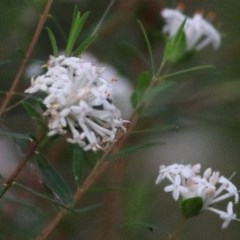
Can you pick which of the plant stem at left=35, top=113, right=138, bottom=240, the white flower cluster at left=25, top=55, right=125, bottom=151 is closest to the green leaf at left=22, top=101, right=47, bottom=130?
the white flower cluster at left=25, top=55, right=125, bottom=151

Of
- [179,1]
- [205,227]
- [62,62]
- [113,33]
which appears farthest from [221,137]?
[62,62]

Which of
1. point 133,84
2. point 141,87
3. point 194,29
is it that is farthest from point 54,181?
point 133,84

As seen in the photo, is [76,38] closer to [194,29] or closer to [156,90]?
[156,90]

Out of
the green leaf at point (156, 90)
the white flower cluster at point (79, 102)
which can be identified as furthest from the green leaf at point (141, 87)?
the white flower cluster at point (79, 102)

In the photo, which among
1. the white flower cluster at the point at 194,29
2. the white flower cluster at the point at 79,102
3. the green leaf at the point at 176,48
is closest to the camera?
the white flower cluster at the point at 79,102

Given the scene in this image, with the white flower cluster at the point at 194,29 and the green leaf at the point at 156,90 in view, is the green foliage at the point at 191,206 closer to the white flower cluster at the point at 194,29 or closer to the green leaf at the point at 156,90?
the green leaf at the point at 156,90
